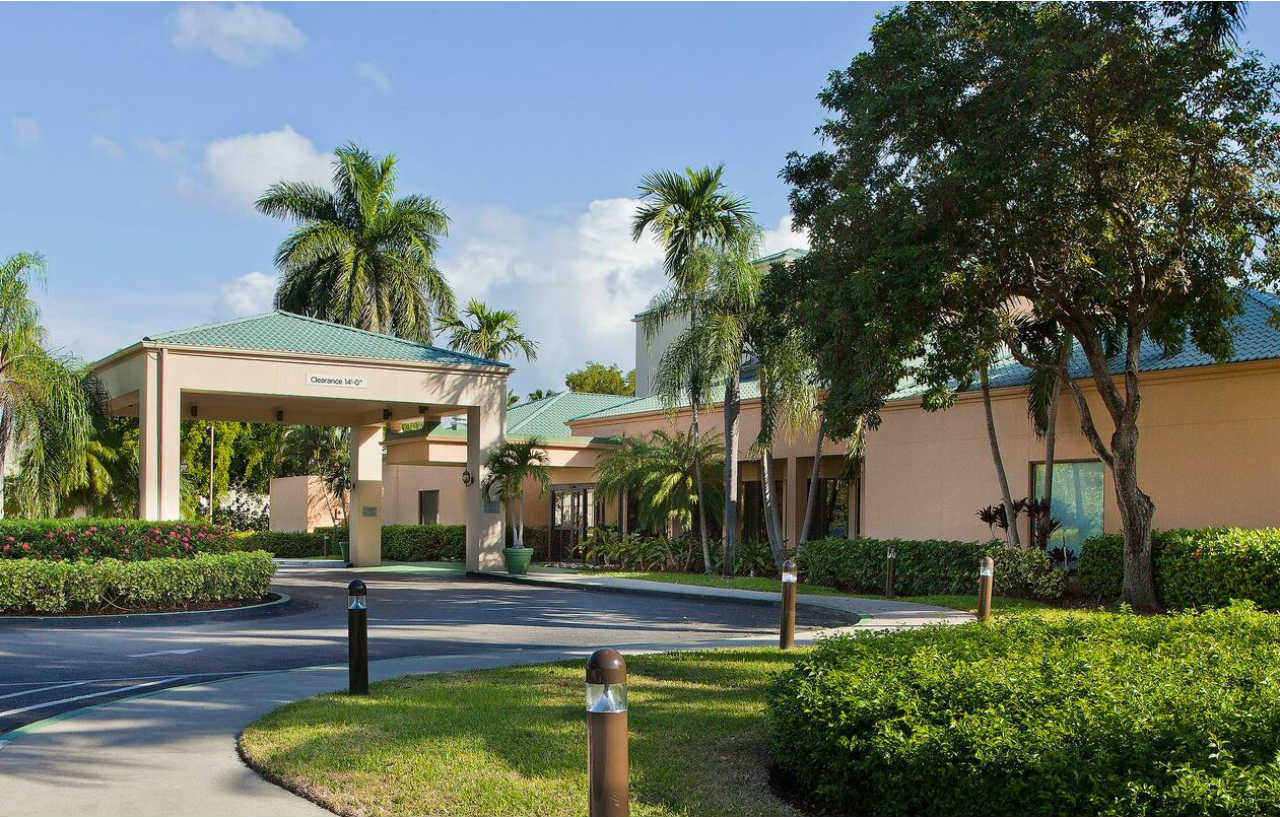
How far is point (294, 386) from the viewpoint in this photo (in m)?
26.1

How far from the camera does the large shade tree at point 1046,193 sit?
1485cm

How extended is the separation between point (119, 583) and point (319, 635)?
4459mm

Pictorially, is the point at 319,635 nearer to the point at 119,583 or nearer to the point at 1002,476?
the point at 119,583

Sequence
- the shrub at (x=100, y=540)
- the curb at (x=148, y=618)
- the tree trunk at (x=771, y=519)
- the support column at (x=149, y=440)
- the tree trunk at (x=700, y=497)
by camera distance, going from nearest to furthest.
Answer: the curb at (x=148, y=618) → the shrub at (x=100, y=540) → the support column at (x=149, y=440) → the tree trunk at (x=771, y=519) → the tree trunk at (x=700, y=497)

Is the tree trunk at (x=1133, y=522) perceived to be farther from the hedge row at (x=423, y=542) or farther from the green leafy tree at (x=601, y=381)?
the green leafy tree at (x=601, y=381)

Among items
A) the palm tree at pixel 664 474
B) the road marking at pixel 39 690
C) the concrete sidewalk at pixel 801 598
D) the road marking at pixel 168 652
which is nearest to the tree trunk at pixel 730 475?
the palm tree at pixel 664 474

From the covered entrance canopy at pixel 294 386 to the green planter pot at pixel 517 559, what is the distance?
33.2 inches

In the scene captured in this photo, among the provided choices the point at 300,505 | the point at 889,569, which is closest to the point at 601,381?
the point at 300,505

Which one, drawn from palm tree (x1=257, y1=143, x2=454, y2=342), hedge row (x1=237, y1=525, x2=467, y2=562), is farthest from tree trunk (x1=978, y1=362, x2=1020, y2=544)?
palm tree (x1=257, y1=143, x2=454, y2=342)

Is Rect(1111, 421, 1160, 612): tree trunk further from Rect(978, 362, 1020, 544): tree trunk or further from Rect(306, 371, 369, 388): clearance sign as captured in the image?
Rect(306, 371, 369, 388): clearance sign

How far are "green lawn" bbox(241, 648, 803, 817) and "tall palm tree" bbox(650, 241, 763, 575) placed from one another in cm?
1495

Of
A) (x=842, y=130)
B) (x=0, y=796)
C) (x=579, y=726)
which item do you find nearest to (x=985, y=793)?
(x=579, y=726)

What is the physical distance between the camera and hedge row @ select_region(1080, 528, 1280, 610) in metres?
15.7

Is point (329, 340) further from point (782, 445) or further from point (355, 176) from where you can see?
point (355, 176)
